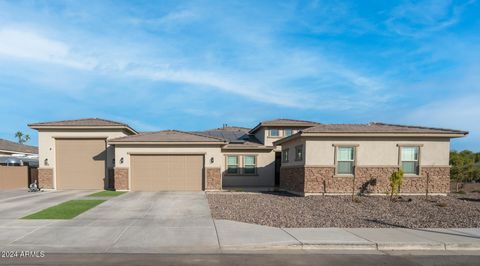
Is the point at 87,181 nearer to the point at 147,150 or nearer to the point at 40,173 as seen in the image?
the point at 40,173

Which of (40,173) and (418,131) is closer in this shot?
(418,131)

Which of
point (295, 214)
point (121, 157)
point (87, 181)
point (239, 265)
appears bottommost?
point (239, 265)

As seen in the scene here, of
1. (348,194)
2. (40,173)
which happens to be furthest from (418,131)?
(40,173)

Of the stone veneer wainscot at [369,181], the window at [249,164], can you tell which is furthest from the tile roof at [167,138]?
the stone veneer wainscot at [369,181]

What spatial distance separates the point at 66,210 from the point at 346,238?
35.0 feet

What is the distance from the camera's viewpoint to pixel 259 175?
27.6 m

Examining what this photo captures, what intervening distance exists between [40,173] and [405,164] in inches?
908

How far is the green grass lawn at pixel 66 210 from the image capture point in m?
12.2

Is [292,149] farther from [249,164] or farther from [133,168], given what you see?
[133,168]

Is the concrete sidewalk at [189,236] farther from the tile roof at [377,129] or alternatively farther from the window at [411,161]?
the window at [411,161]

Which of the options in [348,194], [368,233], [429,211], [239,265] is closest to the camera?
[239,265]

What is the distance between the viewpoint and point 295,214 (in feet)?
43.9

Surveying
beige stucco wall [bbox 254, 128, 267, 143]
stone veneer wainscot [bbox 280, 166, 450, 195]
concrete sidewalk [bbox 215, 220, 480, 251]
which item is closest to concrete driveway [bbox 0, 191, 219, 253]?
concrete sidewalk [bbox 215, 220, 480, 251]

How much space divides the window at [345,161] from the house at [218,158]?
0.06 metres
